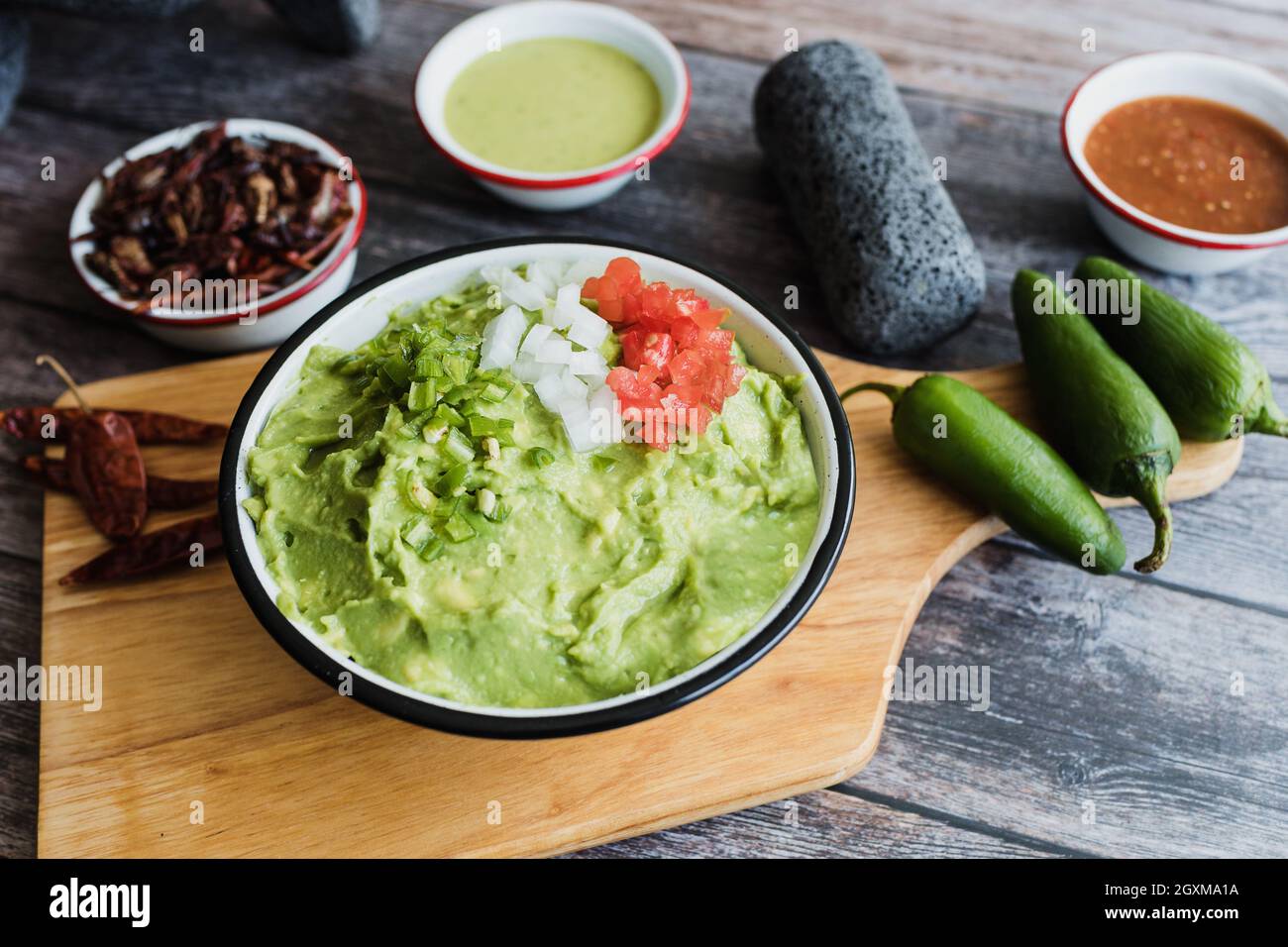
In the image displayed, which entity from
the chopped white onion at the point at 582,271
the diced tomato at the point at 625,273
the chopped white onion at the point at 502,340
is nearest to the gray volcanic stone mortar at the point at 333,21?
the chopped white onion at the point at 582,271

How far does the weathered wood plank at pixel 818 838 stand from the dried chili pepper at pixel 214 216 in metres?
2.04

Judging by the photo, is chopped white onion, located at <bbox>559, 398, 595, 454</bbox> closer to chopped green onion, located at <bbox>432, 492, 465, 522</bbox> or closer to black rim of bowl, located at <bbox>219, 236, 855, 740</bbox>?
chopped green onion, located at <bbox>432, 492, 465, 522</bbox>

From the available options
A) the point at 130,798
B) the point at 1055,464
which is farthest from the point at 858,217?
the point at 130,798

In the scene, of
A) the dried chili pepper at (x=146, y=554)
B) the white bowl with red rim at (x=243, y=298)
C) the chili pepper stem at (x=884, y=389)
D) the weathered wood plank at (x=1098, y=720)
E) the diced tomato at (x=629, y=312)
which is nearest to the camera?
the diced tomato at (x=629, y=312)

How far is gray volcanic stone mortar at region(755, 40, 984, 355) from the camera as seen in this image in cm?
337

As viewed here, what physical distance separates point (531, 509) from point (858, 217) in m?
1.67

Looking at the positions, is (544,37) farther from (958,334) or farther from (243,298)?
(958,334)

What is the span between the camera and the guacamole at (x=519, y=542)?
2279mm

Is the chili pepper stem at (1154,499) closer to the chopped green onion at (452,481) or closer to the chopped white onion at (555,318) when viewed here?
the chopped white onion at (555,318)

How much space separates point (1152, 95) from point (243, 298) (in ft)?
10.2

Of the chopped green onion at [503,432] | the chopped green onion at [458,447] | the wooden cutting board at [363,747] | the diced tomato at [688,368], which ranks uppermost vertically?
the diced tomato at [688,368]

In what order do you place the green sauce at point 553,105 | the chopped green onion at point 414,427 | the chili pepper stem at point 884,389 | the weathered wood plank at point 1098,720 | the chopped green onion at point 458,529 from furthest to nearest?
the green sauce at point 553,105 → the chili pepper stem at point 884,389 → the weathered wood plank at point 1098,720 → the chopped green onion at point 414,427 → the chopped green onion at point 458,529

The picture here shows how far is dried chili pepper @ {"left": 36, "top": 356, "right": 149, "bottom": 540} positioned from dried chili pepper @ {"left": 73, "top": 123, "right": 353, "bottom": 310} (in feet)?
1.38

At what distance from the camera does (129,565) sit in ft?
9.53
